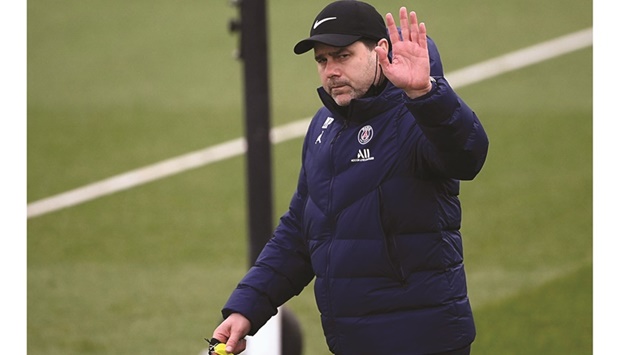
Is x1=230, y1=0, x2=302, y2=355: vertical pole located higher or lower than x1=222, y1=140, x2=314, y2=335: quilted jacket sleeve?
higher

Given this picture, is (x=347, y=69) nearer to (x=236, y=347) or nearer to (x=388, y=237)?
(x=388, y=237)

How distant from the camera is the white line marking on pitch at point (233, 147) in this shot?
11000mm

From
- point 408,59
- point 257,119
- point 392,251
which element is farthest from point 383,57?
point 257,119

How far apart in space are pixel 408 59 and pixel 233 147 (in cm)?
834

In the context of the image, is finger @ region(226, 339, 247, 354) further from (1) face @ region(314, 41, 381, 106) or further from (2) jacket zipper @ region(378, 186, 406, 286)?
(1) face @ region(314, 41, 381, 106)

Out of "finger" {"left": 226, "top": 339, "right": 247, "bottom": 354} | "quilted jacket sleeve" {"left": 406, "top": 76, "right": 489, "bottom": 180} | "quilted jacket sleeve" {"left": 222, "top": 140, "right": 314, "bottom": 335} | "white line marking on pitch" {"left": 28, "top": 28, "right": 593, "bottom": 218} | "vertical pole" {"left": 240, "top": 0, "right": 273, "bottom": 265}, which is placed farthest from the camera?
"white line marking on pitch" {"left": 28, "top": 28, "right": 593, "bottom": 218}

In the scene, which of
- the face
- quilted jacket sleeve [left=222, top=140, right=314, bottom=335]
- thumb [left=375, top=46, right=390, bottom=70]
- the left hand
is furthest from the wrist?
quilted jacket sleeve [left=222, top=140, right=314, bottom=335]

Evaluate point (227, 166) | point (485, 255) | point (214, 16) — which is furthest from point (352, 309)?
point (214, 16)

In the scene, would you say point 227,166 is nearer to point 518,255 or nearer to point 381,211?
point 518,255

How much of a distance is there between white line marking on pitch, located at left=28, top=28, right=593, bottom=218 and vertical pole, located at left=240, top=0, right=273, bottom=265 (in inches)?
132

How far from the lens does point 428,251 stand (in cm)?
398

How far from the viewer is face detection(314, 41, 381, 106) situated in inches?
159

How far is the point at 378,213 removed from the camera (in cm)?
398

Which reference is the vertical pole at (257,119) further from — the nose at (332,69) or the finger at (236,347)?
the nose at (332,69)
